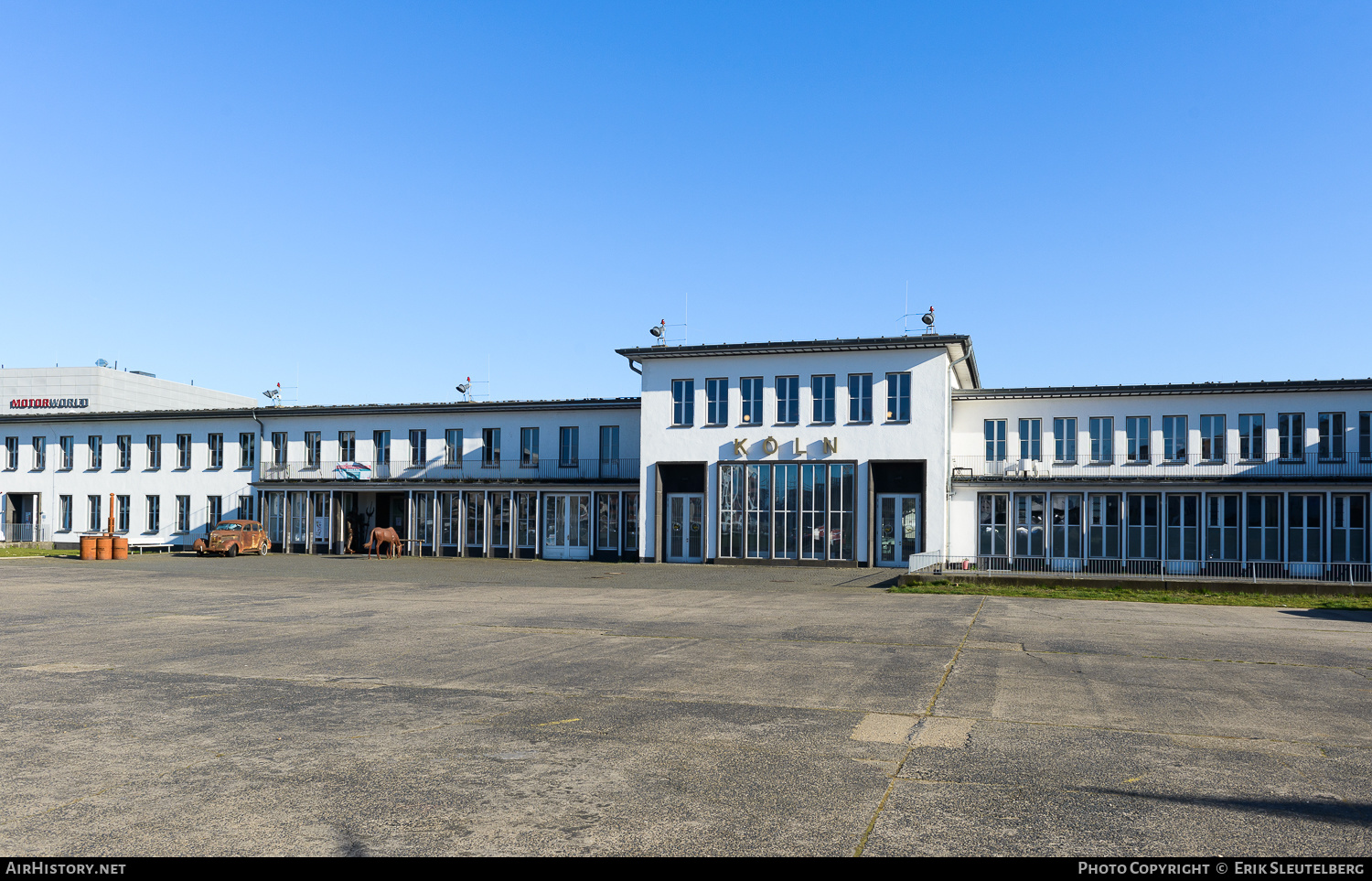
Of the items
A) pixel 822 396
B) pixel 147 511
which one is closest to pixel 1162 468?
pixel 822 396

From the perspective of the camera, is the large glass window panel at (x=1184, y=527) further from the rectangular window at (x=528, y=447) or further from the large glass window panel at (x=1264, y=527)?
the rectangular window at (x=528, y=447)

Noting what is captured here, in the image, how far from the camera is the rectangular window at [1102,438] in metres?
37.4

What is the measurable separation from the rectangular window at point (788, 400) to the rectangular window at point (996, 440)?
8.36 metres

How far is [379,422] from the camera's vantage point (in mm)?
45844

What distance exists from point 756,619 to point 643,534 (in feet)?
70.7

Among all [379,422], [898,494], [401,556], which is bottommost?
[401,556]

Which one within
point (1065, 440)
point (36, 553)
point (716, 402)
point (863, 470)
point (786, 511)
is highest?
point (716, 402)

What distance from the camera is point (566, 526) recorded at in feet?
137

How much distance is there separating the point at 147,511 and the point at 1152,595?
46.4 metres

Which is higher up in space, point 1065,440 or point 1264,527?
point 1065,440

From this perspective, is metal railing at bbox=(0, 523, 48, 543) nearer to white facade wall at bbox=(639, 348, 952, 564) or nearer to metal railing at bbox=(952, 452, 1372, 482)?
white facade wall at bbox=(639, 348, 952, 564)

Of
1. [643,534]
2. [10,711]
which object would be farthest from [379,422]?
[10,711]

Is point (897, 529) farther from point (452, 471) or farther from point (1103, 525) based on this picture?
point (452, 471)
